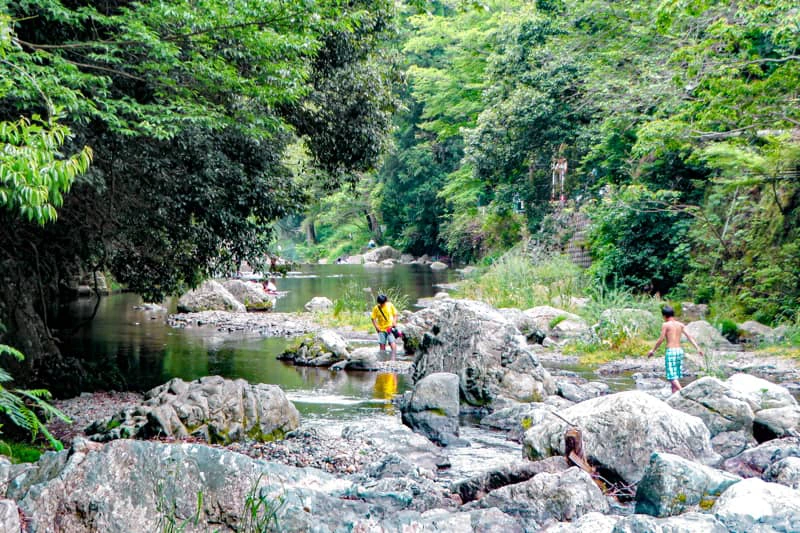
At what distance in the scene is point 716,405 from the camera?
9.90 m

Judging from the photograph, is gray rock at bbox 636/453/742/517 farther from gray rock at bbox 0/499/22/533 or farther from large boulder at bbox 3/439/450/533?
gray rock at bbox 0/499/22/533

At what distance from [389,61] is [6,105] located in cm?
972

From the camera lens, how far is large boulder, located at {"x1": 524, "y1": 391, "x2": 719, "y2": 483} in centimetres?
787

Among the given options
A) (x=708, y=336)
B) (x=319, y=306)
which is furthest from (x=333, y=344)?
(x=319, y=306)

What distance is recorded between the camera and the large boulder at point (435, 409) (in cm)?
1043

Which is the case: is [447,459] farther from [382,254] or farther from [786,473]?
[382,254]

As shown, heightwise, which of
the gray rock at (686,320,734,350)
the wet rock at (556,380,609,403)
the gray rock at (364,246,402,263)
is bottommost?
the gray rock at (364,246,402,263)

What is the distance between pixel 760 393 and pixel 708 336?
7100 millimetres

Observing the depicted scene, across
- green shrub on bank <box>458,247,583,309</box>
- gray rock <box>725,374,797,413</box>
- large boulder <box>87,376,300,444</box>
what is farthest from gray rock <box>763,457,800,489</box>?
green shrub on bank <box>458,247,583,309</box>

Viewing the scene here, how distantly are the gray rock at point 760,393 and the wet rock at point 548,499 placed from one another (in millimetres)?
4558

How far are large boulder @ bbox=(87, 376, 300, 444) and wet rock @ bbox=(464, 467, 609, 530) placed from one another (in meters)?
4.03

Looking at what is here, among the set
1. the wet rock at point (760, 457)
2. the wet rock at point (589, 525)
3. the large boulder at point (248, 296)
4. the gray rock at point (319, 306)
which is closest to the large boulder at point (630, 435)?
the wet rock at point (760, 457)

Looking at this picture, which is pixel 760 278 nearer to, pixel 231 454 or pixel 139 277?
pixel 139 277

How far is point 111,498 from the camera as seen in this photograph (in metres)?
5.10
